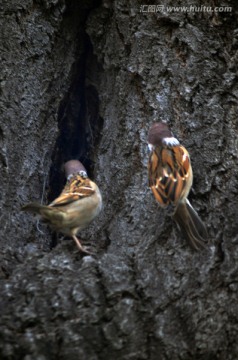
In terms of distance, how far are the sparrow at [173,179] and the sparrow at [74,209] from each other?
0.32m

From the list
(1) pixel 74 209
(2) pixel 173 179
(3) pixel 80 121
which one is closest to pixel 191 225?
(2) pixel 173 179

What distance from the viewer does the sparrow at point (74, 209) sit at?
3.30 m

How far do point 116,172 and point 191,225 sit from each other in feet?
2.25

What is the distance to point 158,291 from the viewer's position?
3049mm

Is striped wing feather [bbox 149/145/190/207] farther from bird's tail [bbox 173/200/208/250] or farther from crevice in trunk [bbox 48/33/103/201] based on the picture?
crevice in trunk [bbox 48/33/103/201]

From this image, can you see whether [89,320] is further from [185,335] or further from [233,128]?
[233,128]

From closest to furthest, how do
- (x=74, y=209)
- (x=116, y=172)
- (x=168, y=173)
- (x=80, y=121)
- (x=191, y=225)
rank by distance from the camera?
(x=191, y=225), (x=74, y=209), (x=168, y=173), (x=116, y=172), (x=80, y=121)

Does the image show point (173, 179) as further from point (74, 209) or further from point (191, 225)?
point (74, 209)

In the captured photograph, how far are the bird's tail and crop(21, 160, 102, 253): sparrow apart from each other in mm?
445


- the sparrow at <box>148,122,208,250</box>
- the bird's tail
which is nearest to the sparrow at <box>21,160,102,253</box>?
the sparrow at <box>148,122,208,250</box>

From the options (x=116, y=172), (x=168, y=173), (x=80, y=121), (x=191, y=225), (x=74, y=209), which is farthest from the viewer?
(x=80, y=121)

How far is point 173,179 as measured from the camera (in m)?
3.46

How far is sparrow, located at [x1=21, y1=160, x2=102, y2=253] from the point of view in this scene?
10.8 ft

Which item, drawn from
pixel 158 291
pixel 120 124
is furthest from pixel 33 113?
pixel 158 291
